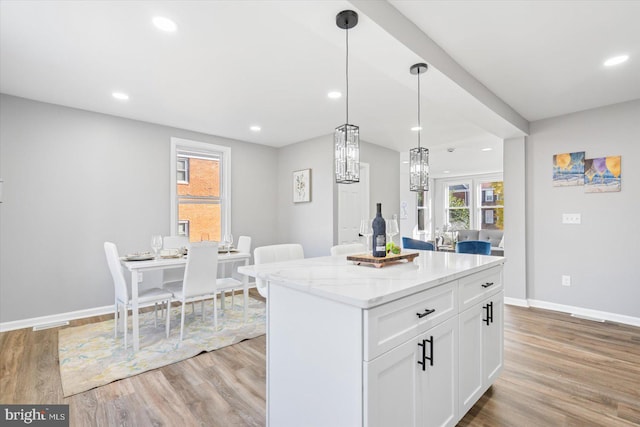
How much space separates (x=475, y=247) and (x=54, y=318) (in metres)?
5.09

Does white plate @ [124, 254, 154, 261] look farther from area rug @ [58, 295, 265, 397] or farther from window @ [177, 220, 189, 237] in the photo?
window @ [177, 220, 189, 237]

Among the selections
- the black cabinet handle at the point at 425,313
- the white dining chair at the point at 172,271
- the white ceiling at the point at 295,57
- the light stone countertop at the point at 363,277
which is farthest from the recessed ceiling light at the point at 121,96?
the black cabinet handle at the point at 425,313

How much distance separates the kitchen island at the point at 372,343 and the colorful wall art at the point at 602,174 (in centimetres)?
291

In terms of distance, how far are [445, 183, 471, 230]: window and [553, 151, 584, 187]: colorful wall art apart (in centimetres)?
572

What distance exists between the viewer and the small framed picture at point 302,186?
5027 millimetres

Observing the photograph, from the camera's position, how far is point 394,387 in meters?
1.24

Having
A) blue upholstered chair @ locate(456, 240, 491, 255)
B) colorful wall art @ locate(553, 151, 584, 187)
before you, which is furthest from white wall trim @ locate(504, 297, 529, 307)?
colorful wall art @ locate(553, 151, 584, 187)

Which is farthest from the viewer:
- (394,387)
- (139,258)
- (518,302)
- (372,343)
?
(518,302)

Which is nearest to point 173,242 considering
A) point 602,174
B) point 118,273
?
point 118,273

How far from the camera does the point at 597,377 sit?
228 centimetres

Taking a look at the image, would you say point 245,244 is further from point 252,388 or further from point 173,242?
point 252,388

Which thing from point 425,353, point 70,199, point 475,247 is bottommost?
point 425,353

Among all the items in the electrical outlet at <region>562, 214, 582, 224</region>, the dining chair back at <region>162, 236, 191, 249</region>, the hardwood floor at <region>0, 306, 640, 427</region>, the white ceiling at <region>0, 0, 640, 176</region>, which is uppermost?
the white ceiling at <region>0, 0, 640, 176</region>

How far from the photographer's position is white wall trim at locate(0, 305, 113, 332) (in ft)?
10.6
